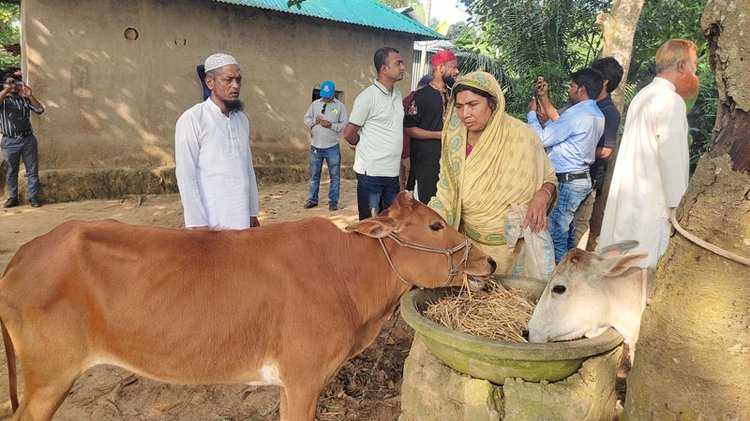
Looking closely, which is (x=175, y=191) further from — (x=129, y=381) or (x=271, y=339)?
(x=271, y=339)

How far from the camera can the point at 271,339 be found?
2525 mm

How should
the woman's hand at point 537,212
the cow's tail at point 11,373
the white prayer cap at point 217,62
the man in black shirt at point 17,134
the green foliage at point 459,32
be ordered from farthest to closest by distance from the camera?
1. the green foliage at point 459,32
2. the man in black shirt at point 17,134
3. the white prayer cap at point 217,62
4. the woman's hand at point 537,212
5. the cow's tail at point 11,373

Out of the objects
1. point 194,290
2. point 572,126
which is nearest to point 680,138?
point 572,126

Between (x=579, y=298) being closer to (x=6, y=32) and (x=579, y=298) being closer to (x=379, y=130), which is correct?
(x=379, y=130)

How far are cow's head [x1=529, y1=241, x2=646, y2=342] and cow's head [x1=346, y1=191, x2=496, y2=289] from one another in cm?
38

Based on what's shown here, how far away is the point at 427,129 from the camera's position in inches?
209

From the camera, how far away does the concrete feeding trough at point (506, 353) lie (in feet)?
6.57

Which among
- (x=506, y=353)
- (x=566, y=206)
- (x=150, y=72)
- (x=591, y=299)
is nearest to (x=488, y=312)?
(x=591, y=299)

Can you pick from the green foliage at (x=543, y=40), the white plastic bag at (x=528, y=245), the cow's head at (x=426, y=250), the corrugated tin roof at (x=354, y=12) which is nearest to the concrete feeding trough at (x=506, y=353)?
the cow's head at (x=426, y=250)

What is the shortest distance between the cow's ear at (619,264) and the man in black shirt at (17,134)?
8.68m

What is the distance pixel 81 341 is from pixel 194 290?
542 mm

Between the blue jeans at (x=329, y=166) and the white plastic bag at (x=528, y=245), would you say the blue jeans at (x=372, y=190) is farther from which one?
the blue jeans at (x=329, y=166)

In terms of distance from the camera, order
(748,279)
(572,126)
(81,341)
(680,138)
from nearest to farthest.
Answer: (748,279), (81,341), (680,138), (572,126)

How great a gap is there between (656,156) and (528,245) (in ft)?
4.74
